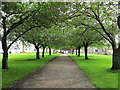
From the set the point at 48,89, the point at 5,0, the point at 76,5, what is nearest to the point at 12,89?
the point at 48,89

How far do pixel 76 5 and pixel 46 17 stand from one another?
→ 7.31ft

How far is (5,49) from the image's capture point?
13617mm

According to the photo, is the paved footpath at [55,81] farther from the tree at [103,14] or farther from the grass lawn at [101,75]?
the tree at [103,14]

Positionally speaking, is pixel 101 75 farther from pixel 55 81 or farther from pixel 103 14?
pixel 103 14

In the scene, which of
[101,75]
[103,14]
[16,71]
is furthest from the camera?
[103,14]

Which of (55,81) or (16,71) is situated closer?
(55,81)

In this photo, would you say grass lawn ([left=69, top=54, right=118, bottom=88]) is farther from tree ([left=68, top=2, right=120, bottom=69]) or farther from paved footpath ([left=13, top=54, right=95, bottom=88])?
tree ([left=68, top=2, right=120, bottom=69])

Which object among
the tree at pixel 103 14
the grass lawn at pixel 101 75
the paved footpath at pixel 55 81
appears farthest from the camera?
the tree at pixel 103 14

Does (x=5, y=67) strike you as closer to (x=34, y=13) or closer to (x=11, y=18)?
(x=11, y=18)

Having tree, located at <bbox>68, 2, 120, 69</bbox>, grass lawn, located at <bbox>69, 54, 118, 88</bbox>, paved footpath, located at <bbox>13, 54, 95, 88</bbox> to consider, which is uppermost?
tree, located at <bbox>68, 2, 120, 69</bbox>

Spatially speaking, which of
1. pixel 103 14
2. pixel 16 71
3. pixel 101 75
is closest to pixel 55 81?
pixel 101 75

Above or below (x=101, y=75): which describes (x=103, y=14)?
above

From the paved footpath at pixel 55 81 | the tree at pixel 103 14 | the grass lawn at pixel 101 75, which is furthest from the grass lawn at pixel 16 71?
the tree at pixel 103 14

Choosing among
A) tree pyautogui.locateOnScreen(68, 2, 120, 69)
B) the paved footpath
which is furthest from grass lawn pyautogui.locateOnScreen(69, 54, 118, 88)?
tree pyautogui.locateOnScreen(68, 2, 120, 69)
